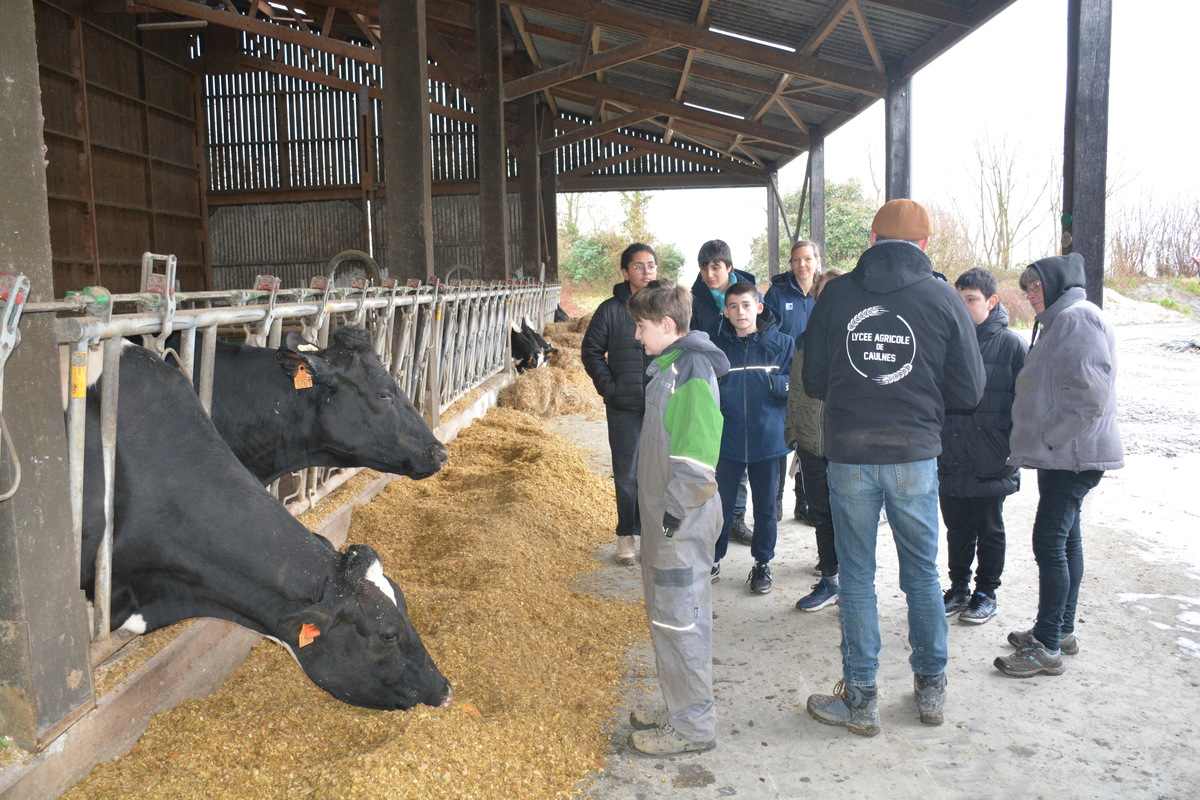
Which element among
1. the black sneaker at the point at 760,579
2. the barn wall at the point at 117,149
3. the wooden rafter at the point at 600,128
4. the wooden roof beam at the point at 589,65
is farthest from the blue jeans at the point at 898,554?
the barn wall at the point at 117,149

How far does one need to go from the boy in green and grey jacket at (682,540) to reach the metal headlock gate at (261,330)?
155 centimetres

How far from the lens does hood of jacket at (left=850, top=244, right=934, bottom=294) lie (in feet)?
9.53

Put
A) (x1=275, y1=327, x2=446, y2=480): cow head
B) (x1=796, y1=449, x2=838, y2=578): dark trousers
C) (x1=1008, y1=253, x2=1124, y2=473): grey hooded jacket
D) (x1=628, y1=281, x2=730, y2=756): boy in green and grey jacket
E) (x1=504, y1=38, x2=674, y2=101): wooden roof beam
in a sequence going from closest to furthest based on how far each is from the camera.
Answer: (x1=628, y1=281, x2=730, y2=756): boy in green and grey jacket < (x1=1008, y1=253, x2=1124, y2=473): grey hooded jacket < (x1=275, y1=327, x2=446, y2=480): cow head < (x1=796, y1=449, x2=838, y2=578): dark trousers < (x1=504, y1=38, x2=674, y2=101): wooden roof beam

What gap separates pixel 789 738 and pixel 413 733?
3.91 feet

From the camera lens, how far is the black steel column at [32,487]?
6.75ft

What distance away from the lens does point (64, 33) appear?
51.0 ft

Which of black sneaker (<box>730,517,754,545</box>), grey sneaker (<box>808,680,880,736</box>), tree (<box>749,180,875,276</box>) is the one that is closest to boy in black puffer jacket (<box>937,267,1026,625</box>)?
grey sneaker (<box>808,680,880,736</box>)

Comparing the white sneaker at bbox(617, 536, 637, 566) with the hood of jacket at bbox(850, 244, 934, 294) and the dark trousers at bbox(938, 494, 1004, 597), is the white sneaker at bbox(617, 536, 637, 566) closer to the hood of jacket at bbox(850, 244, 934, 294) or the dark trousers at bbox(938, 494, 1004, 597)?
the dark trousers at bbox(938, 494, 1004, 597)

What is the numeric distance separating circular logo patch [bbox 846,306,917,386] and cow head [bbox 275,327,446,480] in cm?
172

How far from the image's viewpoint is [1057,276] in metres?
3.40

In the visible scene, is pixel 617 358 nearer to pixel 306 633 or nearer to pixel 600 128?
pixel 306 633

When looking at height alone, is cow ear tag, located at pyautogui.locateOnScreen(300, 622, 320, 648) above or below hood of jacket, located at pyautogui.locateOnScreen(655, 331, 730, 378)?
below

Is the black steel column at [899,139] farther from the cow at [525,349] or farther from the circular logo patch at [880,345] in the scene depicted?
the circular logo patch at [880,345]

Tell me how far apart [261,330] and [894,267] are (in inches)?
100
